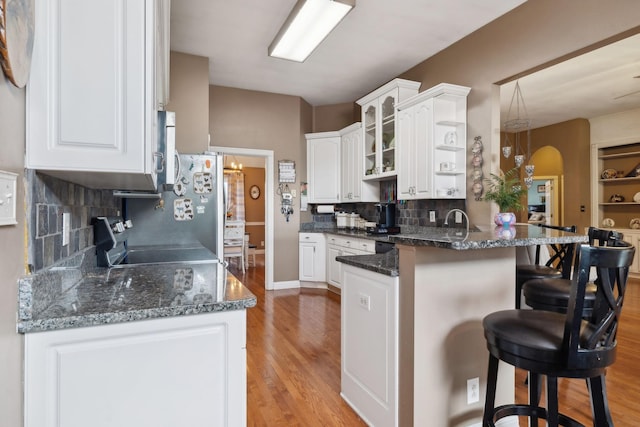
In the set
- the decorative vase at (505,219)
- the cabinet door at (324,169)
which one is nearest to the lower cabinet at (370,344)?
the decorative vase at (505,219)

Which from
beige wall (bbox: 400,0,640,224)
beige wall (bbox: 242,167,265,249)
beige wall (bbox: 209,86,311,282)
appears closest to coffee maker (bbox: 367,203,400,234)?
beige wall (bbox: 400,0,640,224)

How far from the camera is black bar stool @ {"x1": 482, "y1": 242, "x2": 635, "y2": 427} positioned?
1.12 metres

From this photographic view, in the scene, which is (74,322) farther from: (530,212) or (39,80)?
(530,212)

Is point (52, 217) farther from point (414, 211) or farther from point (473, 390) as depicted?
point (414, 211)

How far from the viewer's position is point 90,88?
3.59 ft

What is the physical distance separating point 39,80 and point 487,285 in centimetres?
203

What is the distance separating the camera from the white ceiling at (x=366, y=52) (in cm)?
311

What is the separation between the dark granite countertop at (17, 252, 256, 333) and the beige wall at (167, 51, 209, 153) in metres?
2.59

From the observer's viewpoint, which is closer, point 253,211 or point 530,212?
point 530,212

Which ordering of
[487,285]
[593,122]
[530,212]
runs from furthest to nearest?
1. [530,212]
2. [593,122]
3. [487,285]

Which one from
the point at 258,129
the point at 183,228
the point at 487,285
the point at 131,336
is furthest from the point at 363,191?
the point at 131,336

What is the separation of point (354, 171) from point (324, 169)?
582 mm

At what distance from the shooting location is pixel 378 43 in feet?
12.2

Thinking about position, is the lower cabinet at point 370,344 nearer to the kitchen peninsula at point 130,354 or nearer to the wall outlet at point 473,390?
the wall outlet at point 473,390
